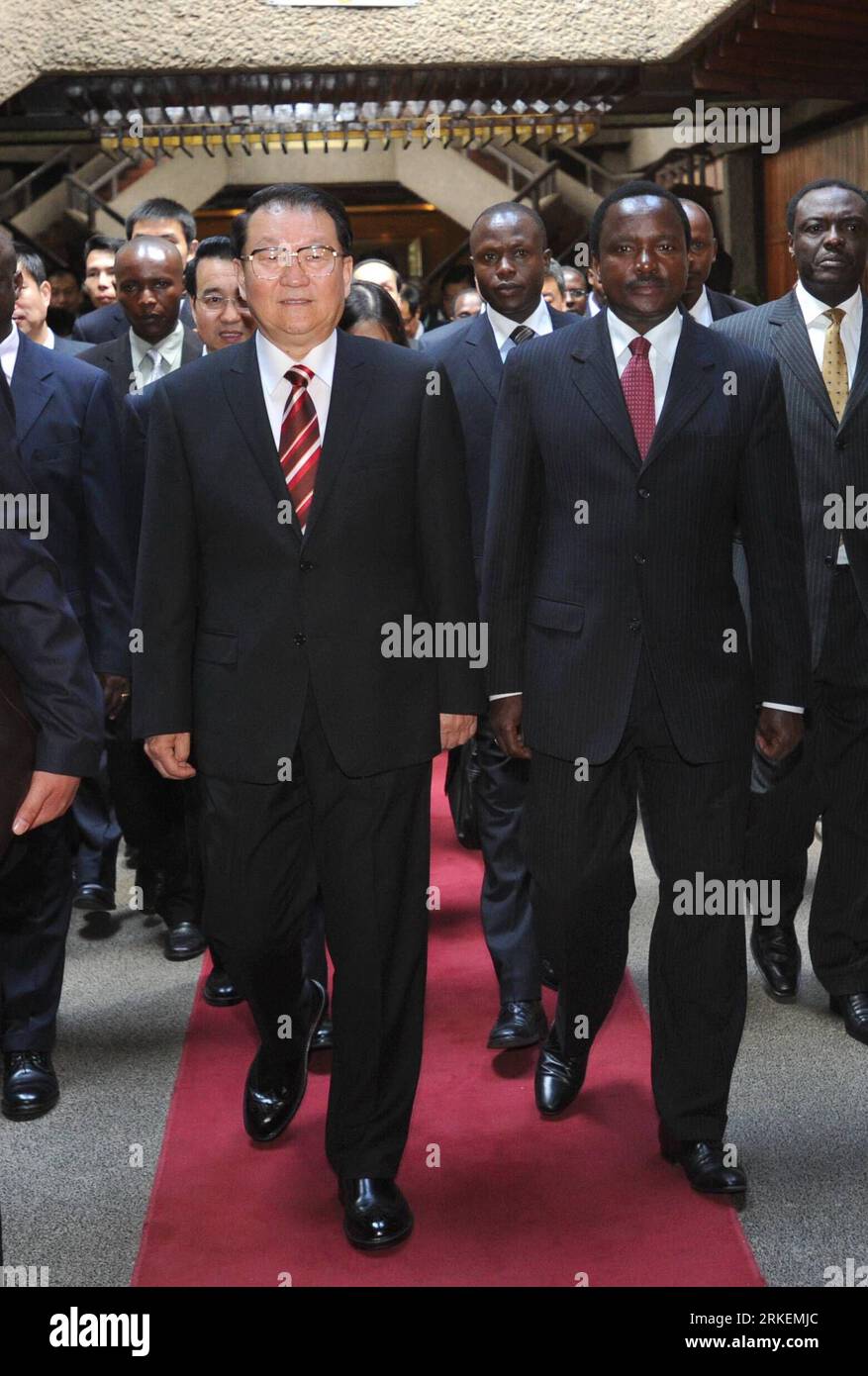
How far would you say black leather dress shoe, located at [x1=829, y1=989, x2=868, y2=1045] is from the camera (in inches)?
150

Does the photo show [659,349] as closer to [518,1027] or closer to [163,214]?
[518,1027]

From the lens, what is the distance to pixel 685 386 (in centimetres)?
297

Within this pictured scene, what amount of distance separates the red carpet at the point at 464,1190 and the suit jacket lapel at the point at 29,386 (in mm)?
1574

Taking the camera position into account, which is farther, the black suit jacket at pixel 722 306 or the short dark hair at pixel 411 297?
the short dark hair at pixel 411 297

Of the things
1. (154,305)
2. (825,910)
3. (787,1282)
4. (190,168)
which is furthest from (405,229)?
(787,1282)

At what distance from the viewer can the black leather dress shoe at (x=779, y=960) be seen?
415 cm

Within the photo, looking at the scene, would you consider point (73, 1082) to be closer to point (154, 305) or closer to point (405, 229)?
point (154, 305)

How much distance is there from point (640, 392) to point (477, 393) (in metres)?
1.15

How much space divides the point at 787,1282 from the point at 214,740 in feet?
4.47

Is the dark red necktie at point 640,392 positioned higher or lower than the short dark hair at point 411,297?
lower

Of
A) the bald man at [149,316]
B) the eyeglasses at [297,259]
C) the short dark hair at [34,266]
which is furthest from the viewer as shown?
the short dark hair at [34,266]

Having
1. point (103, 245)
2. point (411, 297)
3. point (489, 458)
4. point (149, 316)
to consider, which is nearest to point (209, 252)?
point (149, 316)

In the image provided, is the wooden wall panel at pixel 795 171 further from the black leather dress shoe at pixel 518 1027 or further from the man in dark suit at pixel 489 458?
the black leather dress shoe at pixel 518 1027

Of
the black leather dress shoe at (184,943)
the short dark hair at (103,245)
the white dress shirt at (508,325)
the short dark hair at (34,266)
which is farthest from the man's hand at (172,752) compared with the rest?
the short dark hair at (103,245)
